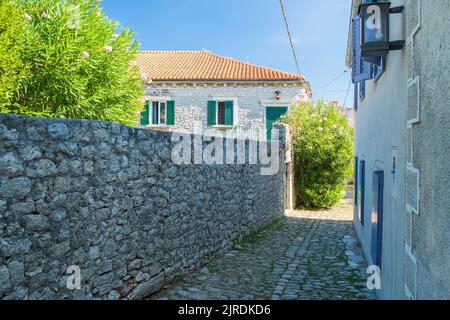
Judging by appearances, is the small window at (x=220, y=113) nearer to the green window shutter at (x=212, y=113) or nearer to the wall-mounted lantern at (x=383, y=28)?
the green window shutter at (x=212, y=113)

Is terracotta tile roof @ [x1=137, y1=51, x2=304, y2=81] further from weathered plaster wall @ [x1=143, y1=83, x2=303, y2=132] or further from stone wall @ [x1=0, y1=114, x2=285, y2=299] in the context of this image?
stone wall @ [x1=0, y1=114, x2=285, y2=299]

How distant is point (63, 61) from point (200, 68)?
13749 mm

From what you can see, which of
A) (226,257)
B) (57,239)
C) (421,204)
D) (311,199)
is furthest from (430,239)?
(311,199)

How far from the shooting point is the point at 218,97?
65.2ft

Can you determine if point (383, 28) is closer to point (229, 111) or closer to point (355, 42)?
point (355, 42)

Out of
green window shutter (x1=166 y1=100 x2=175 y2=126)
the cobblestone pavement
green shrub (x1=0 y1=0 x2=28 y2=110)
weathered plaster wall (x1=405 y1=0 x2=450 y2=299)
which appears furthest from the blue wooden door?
green window shutter (x1=166 y1=100 x2=175 y2=126)

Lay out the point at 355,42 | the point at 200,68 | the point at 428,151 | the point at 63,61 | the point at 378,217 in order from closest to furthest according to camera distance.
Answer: the point at 428,151 < the point at 378,217 < the point at 355,42 < the point at 63,61 < the point at 200,68

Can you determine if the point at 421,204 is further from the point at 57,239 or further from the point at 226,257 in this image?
the point at 226,257

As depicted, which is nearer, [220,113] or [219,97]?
[219,97]

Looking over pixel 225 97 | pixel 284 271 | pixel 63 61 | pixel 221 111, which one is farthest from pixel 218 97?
pixel 284 271

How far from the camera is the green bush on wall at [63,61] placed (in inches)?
301

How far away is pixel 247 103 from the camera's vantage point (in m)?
19.7

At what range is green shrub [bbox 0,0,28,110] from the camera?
6.52m
